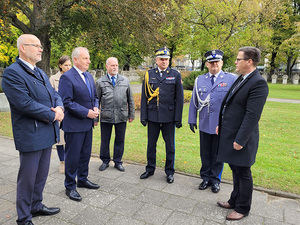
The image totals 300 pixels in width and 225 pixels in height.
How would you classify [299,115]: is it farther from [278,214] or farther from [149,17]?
[278,214]

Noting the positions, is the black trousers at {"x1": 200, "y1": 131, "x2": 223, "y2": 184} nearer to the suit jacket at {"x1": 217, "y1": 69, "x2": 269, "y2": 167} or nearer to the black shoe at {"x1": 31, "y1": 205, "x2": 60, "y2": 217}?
the suit jacket at {"x1": 217, "y1": 69, "x2": 269, "y2": 167}

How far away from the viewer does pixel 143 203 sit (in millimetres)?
3662

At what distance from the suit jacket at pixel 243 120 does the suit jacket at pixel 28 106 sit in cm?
221

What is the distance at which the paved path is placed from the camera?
3.23 metres

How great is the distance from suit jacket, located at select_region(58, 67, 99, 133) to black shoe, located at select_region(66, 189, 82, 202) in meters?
0.94

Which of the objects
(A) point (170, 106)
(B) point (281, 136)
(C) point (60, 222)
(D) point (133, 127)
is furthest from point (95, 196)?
(B) point (281, 136)

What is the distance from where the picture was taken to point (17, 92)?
2703 millimetres

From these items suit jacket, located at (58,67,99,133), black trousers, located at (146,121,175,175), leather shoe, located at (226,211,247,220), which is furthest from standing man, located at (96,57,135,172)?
leather shoe, located at (226,211,247,220)

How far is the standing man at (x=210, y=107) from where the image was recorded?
402cm

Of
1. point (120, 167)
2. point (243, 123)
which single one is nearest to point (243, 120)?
A: point (243, 123)

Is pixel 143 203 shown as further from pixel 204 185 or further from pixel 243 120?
pixel 243 120

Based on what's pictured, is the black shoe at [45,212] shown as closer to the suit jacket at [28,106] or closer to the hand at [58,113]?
the suit jacket at [28,106]

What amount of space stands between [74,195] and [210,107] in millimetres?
2559

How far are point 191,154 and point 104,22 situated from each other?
8.89 m
